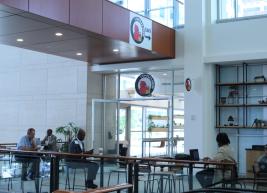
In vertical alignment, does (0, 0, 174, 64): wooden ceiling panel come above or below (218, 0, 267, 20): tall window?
below

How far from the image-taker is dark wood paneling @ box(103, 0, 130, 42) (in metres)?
8.38

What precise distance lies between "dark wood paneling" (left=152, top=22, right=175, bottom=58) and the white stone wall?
296 cm

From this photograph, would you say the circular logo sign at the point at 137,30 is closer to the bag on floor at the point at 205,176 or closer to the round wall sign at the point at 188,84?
the round wall sign at the point at 188,84

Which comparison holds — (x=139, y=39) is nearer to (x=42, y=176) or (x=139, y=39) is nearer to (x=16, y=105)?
(x=42, y=176)

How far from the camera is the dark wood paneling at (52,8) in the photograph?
22.4 ft

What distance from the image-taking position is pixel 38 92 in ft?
44.1

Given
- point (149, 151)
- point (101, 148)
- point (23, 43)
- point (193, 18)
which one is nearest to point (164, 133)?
point (149, 151)

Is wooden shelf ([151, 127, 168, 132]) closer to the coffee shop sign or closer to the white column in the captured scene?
the white column

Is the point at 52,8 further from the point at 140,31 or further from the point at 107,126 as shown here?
the point at 107,126

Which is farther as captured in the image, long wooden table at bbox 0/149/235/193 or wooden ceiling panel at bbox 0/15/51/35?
wooden ceiling panel at bbox 0/15/51/35

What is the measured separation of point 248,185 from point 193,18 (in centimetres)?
595

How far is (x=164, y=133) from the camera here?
11.4m

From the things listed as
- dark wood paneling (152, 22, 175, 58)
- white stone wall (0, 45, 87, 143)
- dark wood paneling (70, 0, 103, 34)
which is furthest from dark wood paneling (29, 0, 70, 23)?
white stone wall (0, 45, 87, 143)

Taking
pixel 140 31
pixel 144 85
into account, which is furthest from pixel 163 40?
pixel 144 85
